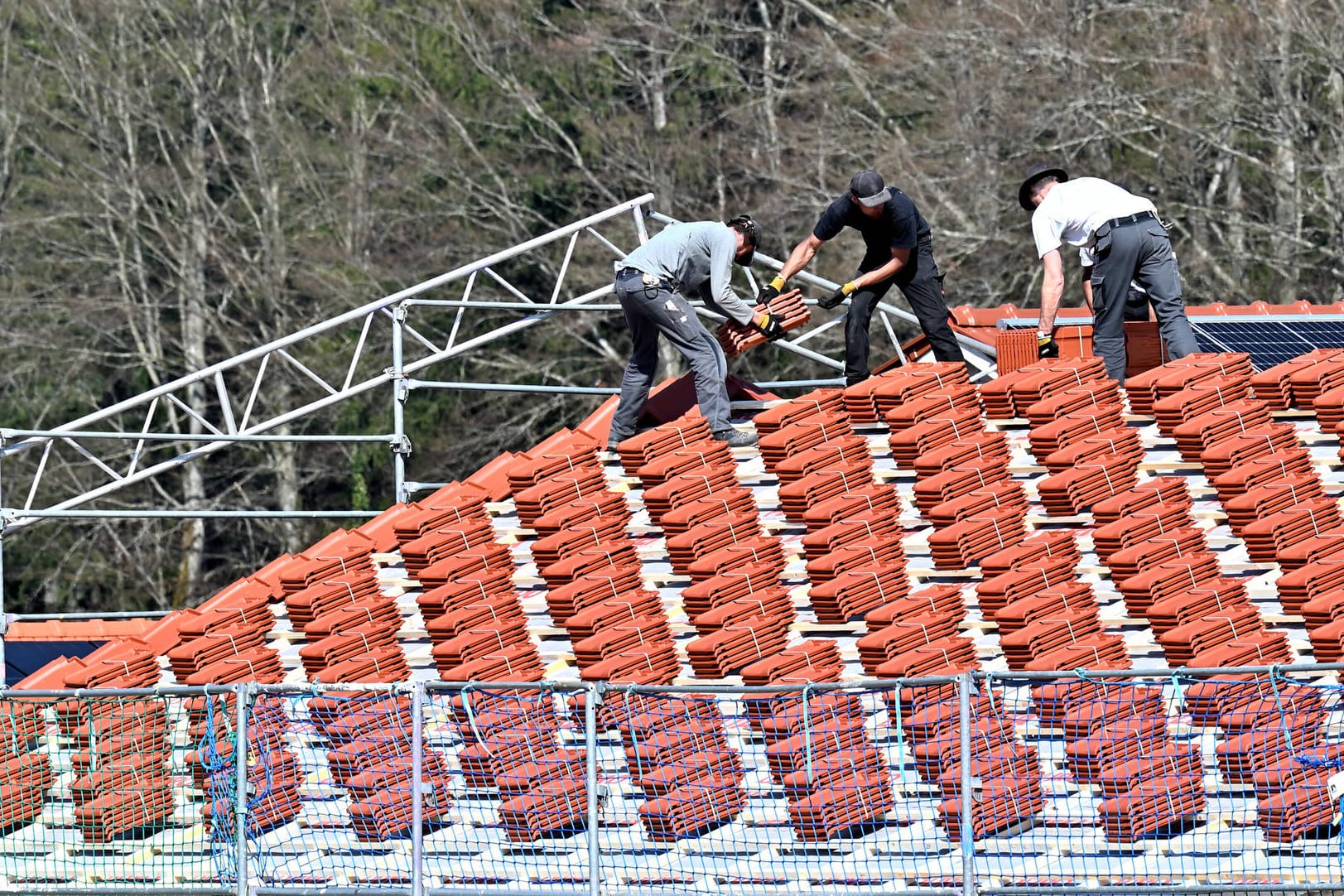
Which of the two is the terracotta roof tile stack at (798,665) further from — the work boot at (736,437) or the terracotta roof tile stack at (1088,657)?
the work boot at (736,437)

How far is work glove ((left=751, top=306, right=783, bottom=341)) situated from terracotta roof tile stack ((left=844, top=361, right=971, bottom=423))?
616 millimetres

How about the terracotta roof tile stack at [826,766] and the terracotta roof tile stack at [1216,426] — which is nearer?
the terracotta roof tile stack at [826,766]

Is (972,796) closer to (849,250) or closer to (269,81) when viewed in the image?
(849,250)

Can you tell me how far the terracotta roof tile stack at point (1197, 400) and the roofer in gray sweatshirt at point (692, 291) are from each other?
252cm

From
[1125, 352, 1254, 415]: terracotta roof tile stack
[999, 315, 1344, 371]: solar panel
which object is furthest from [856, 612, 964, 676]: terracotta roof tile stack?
[999, 315, 1344, 371]: solar panel

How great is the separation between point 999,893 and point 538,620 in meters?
4.57

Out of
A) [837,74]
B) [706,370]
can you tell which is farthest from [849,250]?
[706,370]

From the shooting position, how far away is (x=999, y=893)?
9484mm

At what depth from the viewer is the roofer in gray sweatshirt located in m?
14.1

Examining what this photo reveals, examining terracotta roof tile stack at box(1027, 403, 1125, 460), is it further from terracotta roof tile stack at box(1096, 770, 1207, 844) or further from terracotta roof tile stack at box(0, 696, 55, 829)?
terracotta roof tile stack at box(0, 696, 55, 829)

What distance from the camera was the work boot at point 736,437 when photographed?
1446cm

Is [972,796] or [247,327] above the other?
[247,327]

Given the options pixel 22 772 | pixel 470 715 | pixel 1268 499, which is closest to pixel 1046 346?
pixel 1268 499

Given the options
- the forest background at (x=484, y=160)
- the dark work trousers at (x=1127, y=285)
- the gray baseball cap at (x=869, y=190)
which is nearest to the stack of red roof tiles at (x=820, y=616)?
the dark work trousers at (x=1127, y=285)
